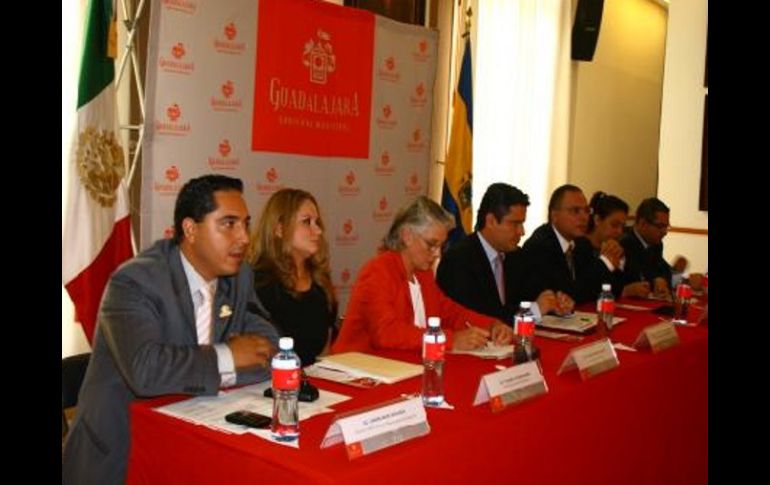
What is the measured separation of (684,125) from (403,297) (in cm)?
489

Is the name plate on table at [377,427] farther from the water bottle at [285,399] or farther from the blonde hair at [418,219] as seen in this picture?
the blonde hair at [418,219]

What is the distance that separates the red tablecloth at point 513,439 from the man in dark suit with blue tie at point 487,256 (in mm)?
599

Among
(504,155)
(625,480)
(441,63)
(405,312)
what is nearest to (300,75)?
(441,63)

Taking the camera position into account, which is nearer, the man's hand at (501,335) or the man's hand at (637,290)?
the man's hand at (501,335)

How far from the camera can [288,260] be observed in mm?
2785

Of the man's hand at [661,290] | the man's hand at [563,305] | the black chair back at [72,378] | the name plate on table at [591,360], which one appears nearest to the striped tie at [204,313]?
the black chair back at [72,378]

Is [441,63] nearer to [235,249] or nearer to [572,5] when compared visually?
[572,5]

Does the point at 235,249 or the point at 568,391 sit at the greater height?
the point at 235,249

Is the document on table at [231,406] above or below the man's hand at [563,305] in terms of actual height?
below

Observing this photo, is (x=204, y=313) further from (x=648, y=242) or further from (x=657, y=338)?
(x=648, y=242)

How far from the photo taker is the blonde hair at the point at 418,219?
2965 mm

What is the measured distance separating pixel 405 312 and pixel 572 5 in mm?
4985

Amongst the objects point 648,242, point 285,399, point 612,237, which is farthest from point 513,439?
point 648,242
